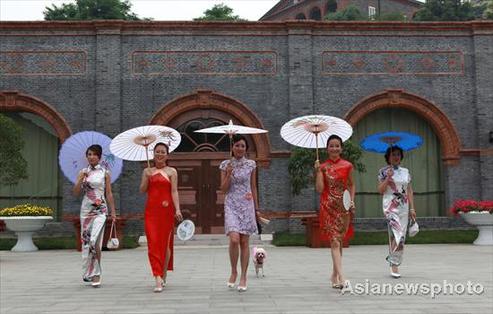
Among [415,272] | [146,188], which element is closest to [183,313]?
[146,188]

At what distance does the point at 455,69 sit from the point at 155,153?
39.5 ft

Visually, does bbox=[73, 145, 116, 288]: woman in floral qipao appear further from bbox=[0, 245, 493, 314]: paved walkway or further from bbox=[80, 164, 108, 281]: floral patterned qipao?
bbox=[0, 245, 493, 314]: paved walkway

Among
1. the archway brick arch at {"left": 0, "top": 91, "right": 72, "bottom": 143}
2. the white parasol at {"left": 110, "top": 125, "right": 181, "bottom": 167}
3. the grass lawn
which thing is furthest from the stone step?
the white parasol at {"left": 110, "top": 125, "right": 181, "bottom": 167}

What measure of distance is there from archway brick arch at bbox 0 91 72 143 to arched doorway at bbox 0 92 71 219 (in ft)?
0.85

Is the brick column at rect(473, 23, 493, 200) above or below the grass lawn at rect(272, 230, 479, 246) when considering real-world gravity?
above

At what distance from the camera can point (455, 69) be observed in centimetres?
1612

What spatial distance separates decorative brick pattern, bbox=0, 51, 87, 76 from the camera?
15.4 meters

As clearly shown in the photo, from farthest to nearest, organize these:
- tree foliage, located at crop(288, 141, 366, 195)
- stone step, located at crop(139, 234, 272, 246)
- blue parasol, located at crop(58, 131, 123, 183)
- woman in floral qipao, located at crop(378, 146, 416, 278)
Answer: stone step, located at crop(139, 234, 272, 246) → tree foliage, located at crop(288, 141, 366, 195) → blue parasol, located at crop(58, 131, 123, 183) → woman in floral qipao, located at crop(378, 146, 416, 278)

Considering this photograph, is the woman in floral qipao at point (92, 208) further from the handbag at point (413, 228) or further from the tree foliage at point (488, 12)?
the tree foliage at point (488, 12)

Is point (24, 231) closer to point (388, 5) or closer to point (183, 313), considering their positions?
point (183, 313)

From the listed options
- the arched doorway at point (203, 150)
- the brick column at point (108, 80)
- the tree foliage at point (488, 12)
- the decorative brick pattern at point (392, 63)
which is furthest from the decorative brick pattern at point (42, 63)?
the tree foliage at point (488, 12)

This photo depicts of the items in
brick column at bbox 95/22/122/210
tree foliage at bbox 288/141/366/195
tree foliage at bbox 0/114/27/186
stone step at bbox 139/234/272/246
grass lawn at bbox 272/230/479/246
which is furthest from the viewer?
brick column at bbox 95/22/122/210

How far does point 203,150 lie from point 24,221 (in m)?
5.07

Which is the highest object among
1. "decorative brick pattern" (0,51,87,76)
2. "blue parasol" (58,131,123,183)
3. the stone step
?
"decorative brick pattern" (0,51,87,76)
